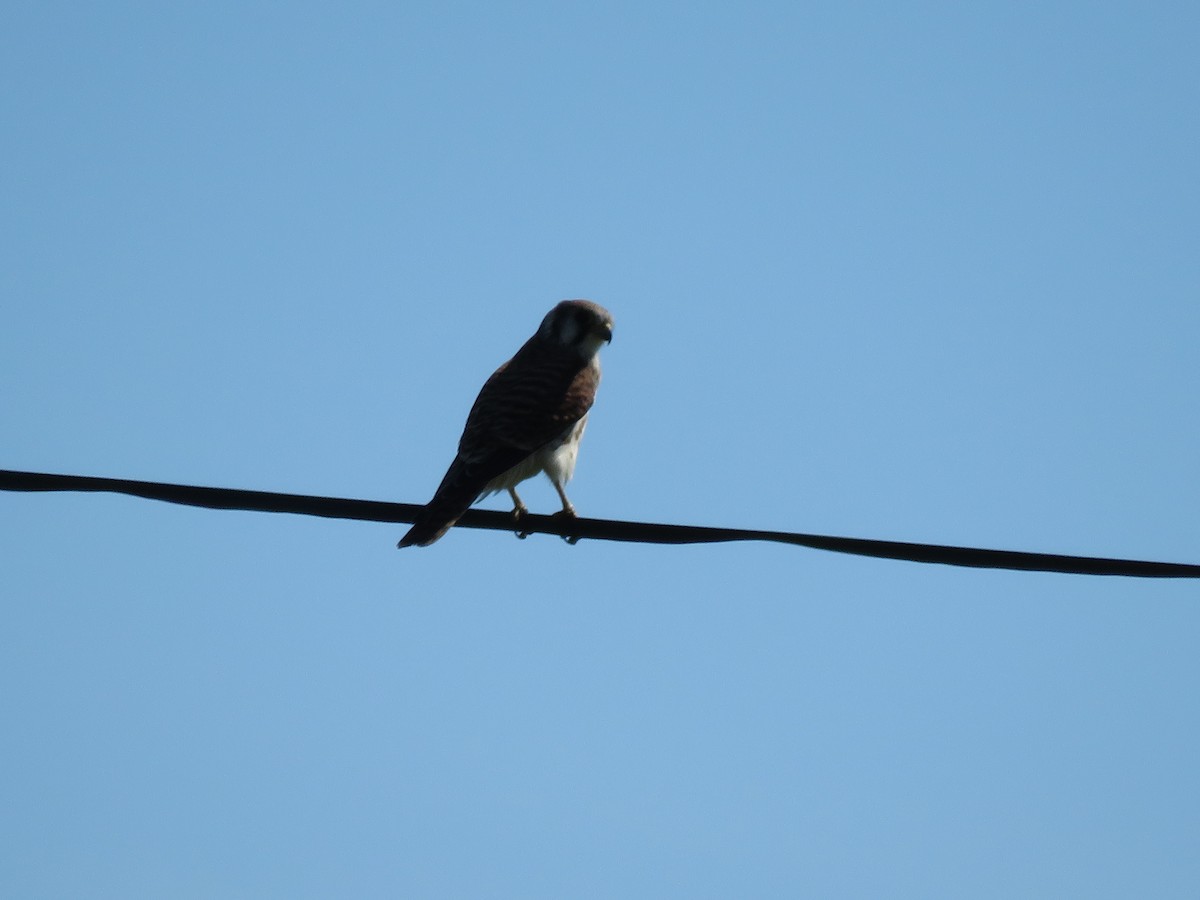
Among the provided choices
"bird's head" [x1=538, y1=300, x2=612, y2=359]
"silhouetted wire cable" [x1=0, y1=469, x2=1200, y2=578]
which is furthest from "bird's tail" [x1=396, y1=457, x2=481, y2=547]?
"bird's head" [x1=538, y1=300, x2=612, y2=359]

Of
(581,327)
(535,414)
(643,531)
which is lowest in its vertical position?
(643,531)

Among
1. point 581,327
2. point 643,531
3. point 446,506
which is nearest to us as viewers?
point 643,531

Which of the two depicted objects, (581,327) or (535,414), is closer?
(535,414)

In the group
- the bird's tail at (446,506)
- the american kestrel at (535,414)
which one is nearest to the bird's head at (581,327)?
the american kestrel at (535,414)

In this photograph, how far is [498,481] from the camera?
23.5ft

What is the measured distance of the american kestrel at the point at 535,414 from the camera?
6648 millimetres

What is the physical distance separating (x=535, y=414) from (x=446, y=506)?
136 cm

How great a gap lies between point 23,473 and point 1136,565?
319 cm

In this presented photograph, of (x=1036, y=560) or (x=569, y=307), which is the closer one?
(x=1036, y=560)

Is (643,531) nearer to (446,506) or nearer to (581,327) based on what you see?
(446,506)

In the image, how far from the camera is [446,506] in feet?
19.9

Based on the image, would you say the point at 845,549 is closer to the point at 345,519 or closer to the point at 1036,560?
the point at 1036,560

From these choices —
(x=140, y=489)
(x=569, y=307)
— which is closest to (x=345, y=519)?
(x=140, y=489)

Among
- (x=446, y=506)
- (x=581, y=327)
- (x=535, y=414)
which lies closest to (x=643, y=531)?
(x=446, y=506)
